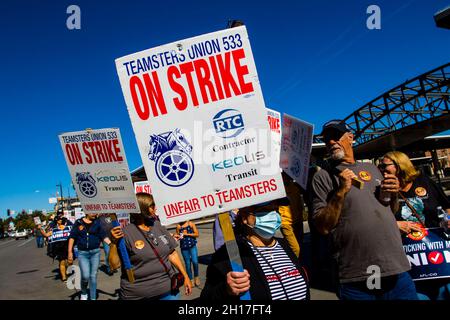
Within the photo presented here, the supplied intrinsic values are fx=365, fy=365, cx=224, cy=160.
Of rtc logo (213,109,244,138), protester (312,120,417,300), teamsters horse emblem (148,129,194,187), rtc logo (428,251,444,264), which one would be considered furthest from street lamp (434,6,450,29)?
teamsters horse emblem (148,129,194,187)

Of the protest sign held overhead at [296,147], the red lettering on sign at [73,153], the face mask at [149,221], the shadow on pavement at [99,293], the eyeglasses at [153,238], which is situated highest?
the red lettering on sign at [73,153]

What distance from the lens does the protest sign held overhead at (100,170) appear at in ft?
12.7

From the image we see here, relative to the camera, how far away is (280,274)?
2.21 meters

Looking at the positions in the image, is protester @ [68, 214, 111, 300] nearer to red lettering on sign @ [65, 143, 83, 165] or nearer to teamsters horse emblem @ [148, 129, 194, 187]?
red lettering on sign @ [65, 143, 83, 165]

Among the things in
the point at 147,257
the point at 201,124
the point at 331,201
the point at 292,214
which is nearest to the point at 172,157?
the point at 201,124

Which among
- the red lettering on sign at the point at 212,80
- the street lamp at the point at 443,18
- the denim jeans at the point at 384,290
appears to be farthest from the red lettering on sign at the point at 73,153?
the street lamp at the point at 443,18

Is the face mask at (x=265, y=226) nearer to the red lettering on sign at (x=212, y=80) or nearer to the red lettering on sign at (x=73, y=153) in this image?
the red lettering on sign at (x=212, y=80)

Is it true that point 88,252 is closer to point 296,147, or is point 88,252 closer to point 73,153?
point 73,153

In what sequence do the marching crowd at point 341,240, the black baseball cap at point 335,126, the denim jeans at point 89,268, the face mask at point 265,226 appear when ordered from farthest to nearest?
the denim jeans at point 89,268 → the black baseball cap at point 335,126 → the face mask at point 265,226 → the marching crowd at point 341,240

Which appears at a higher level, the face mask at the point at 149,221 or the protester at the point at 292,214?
the face mask at the point at 149,221

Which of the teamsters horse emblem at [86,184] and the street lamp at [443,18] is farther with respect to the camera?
the street lamp at [443,18]

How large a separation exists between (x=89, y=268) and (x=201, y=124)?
A: 5.67 meters
